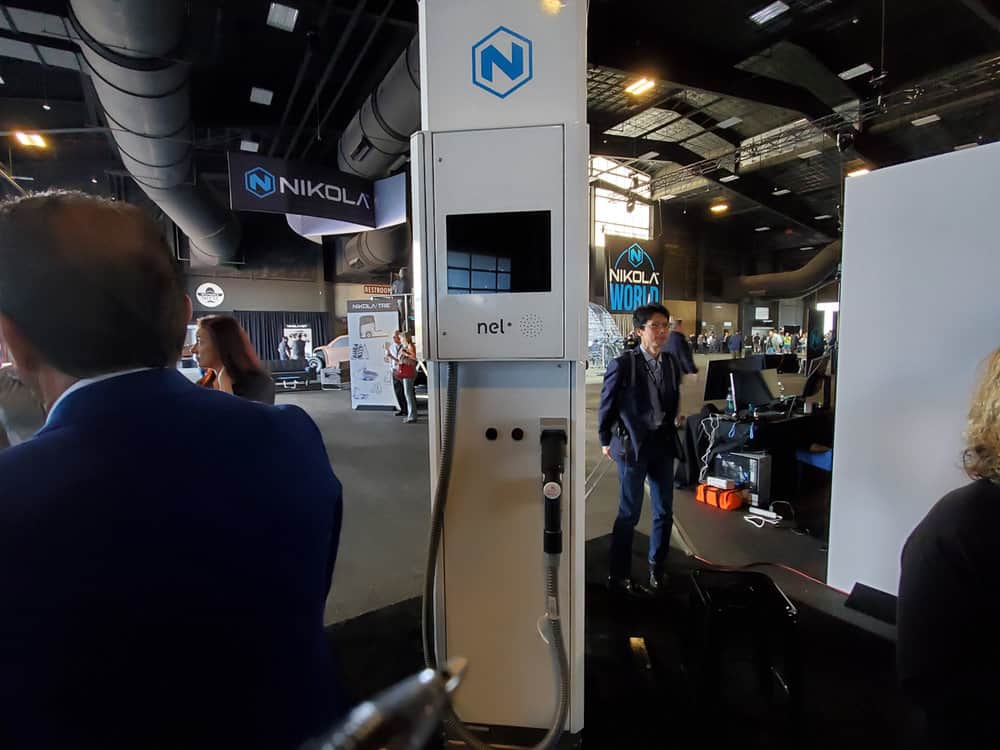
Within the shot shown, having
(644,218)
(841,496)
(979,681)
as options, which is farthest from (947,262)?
(644,218)

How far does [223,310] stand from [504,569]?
1341 centimetres

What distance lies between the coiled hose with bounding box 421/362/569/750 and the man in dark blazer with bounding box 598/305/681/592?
1.22 m

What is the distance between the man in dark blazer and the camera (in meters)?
2.47

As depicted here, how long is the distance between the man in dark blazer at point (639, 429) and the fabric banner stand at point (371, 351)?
652 centimetres

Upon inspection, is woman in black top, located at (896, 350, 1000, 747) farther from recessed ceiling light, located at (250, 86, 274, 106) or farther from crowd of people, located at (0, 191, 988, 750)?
recessed ceiling light, located at (250, 86, 274, 106)

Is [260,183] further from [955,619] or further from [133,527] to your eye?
[955,619]

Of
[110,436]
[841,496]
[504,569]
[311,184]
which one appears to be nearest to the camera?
[110,436]

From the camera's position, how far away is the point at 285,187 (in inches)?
176

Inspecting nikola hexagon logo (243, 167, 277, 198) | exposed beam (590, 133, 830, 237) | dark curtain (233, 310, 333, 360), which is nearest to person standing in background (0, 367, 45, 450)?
nikola hexagon logo (243, 167, 277, 198)

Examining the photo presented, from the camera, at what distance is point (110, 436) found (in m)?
0.46

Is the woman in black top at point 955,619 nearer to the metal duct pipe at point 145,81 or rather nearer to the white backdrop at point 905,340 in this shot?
the white backdrop at point 905,340

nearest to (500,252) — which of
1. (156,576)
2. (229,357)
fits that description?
(156,576)

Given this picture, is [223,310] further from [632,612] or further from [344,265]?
[632,612]

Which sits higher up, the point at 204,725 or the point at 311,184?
the point at 311,184
